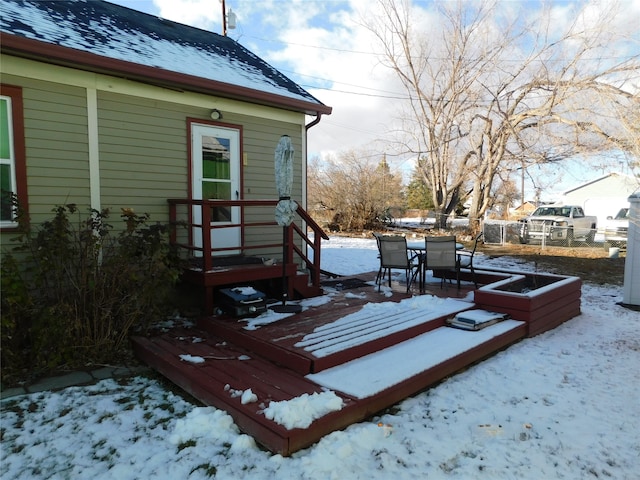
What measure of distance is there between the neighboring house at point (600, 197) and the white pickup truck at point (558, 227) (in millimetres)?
16420

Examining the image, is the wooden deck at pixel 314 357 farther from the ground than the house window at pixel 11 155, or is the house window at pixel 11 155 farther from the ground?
the house window at pixel 11 155

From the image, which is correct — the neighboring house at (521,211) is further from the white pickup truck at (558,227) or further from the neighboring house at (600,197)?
the white pickup truck at (558,227)

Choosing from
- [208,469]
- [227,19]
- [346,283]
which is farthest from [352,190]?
[208,469]

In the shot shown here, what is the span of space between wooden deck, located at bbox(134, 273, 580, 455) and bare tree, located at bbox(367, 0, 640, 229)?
11651mm

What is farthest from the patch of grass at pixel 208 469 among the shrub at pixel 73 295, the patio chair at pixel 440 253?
the patio chair at pixel 440 253

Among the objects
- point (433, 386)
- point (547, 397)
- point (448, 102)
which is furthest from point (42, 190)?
point (448, 102)

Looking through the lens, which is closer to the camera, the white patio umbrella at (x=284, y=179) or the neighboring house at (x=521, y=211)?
the white patio umbrella at (x=284, y=179)

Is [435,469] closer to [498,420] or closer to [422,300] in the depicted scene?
[498,420]

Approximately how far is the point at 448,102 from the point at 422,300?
49.4 ft

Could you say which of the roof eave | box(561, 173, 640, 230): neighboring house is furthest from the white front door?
box(561, 173, 640, 230): neighboring house

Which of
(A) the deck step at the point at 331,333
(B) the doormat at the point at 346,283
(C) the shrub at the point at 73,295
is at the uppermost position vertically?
(C) the shrub at the point at 73,295

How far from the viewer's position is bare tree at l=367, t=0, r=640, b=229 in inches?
534

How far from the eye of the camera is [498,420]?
288cm

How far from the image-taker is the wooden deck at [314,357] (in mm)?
2764
